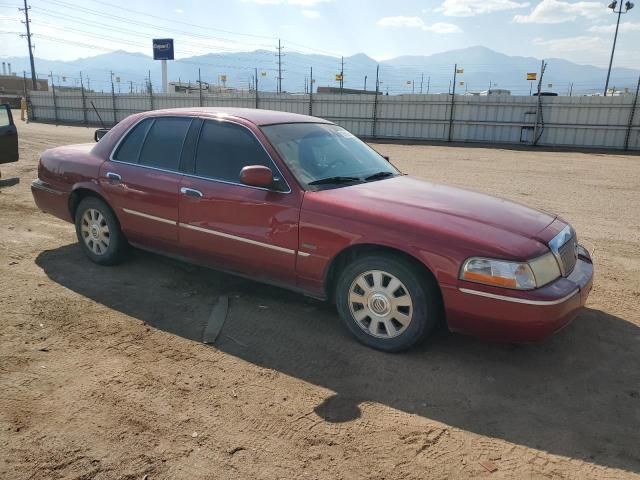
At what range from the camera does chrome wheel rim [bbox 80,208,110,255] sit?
16.7 ft

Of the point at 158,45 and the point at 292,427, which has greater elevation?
the point at 158,45

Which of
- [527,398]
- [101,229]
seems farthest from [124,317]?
[527,398]

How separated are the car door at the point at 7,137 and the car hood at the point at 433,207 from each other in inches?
319

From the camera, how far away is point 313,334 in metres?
3.89

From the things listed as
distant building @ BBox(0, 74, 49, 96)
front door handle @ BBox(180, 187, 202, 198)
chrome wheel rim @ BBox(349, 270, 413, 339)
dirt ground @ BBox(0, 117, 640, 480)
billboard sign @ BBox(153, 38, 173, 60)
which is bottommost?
dirt ground @ BBox(0, 117, 640, 480)

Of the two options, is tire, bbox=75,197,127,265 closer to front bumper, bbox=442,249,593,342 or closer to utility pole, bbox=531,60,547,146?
front bumper, bbox=442,249,593,342

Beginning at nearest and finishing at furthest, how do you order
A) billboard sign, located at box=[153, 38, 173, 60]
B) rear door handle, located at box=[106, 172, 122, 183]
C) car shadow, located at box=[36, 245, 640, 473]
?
car shadow, located at box=[36, 245, 640, 473] < rear door handle, located at box=[106, 172, 122, 183] < billboard sign, located at box=[153, 38, 173, 60]

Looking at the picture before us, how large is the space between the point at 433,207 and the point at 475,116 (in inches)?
880

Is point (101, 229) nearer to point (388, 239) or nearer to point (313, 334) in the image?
point (313, 334)

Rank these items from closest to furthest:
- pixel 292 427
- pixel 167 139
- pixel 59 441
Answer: pixel 59 441 < pixel 292 427 < pixel 167 139

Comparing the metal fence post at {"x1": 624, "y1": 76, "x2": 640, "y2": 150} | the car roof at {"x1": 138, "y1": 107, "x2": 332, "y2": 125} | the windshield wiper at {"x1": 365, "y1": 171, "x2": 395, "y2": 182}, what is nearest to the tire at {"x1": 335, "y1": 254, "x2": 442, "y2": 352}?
the windshield wiper at {"x1": 365, "y1": 171, "x2": 395, "y2": 182}

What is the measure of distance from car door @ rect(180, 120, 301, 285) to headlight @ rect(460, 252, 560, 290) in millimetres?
1295

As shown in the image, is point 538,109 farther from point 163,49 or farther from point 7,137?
point 163,49

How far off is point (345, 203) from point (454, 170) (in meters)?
11.2
